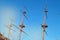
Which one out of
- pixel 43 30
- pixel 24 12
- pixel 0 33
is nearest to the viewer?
pixel 43 30

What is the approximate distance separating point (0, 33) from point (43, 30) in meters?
32.2

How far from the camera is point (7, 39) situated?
92625 mm

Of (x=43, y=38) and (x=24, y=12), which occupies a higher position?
(x=24, y=12)

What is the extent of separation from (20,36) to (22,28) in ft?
22.8

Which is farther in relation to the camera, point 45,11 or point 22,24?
point 22,24

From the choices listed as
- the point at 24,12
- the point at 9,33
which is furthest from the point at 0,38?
the point at 24,12

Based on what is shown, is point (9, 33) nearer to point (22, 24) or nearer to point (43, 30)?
point (22, 24)

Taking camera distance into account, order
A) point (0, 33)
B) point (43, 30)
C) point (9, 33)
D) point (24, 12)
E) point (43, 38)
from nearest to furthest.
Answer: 1. point (43, 38)
2. point (43, 30)
3. point (24, 12)
4. point (9, 33)
5. point (0, 33)

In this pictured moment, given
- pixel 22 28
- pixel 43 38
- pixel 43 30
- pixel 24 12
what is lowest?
pixel 43 38

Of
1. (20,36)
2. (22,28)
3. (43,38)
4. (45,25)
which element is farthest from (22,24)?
(43,38)

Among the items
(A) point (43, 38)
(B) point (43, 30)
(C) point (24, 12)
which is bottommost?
(A) point (43, 38)

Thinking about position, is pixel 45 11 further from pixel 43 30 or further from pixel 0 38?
pixel 0 38

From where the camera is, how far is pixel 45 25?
232 ft

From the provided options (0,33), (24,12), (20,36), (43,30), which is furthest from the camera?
(0,33)
